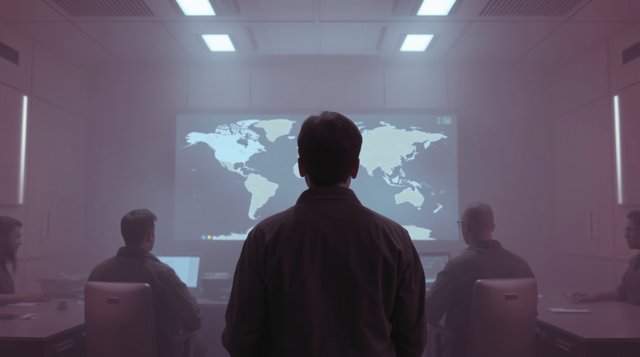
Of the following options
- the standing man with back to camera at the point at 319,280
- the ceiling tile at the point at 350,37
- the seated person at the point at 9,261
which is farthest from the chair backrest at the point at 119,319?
the ceiling tile at the point at 350,37

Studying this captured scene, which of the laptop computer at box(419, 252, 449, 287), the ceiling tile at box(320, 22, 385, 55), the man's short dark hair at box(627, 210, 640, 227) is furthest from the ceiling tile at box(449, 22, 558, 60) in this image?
the laptop computer at box(419, 252, 449, 287)

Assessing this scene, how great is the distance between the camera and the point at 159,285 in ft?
8.87

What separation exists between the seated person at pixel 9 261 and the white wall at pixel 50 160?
0.34 m

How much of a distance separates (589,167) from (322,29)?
261cm

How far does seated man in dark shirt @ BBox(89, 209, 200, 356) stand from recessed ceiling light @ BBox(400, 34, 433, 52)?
2627 millimetres

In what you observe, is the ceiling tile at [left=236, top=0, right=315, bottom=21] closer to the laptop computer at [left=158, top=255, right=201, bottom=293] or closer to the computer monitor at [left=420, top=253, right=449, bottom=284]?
the laptop computer at [left=158, top=255, right=201, bottom=293]

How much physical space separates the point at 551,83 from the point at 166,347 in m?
4.05

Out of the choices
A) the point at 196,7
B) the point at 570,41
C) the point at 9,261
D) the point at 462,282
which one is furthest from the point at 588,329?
the point at 9,261

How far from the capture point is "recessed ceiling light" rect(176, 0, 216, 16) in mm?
3328

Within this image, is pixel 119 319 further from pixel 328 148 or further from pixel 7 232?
pixel 328 148

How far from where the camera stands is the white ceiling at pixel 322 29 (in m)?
3.42

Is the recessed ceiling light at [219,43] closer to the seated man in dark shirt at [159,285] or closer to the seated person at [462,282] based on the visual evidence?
the seated man in dark shirt at [159,285]

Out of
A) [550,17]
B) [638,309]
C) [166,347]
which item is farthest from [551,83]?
[166,347]

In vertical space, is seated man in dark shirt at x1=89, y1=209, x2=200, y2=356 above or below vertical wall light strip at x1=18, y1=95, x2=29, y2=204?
below
